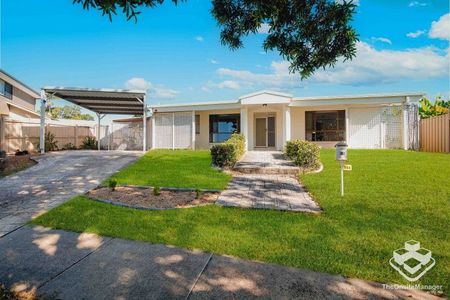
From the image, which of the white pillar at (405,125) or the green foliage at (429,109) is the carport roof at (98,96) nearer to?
the white pillar at (405,125)

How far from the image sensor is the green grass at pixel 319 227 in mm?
3283

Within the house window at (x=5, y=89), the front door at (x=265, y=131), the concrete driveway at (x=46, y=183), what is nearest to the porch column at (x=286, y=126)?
the front door at (x=265, y=131)

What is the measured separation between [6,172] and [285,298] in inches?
457

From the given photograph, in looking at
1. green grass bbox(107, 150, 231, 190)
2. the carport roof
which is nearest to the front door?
green grass bbox(107, 150, 231, 190)

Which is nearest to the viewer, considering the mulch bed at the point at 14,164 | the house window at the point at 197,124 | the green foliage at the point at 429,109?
the mulch bed at the point at 14,164

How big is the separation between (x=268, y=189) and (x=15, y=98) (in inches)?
1051

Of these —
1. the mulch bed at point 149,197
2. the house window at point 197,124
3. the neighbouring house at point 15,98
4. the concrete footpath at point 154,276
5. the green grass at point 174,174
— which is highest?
the neighbouring house at point 15,98

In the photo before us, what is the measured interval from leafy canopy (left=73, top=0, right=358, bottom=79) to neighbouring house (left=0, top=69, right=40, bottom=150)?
717 inches

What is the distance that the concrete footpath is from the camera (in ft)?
8.58

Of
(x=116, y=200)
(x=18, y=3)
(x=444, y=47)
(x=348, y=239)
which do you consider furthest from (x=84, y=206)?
(x=444, y=47)

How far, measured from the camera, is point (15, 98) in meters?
23.7

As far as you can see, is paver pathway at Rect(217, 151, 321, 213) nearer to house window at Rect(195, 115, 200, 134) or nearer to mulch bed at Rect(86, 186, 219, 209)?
mulch bed at Rect(86, 186, 219, 209)

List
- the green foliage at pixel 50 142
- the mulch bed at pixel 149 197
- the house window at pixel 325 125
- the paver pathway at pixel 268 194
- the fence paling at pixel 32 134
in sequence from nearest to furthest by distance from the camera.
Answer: the paver pathway at pixel 268 194
the mulch bed at pixel 149 197
the fence paling at pixel 32 134
the green foliage at pixel 50 142
the house window at pixel 325 125

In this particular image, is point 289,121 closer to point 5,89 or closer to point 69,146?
point 69,146
